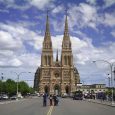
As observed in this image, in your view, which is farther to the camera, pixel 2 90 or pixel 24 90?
pixel 24 90

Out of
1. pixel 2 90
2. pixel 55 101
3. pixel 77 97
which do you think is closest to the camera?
pixel 55 101

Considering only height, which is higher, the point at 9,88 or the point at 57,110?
the point at 9,88

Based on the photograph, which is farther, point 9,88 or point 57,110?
point 9,88

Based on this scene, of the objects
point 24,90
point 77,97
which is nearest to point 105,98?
point 77,97

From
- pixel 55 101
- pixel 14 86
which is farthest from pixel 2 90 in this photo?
pixel 55 101

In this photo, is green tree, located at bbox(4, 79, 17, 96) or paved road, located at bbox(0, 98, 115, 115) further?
green tree, located at bbox(4, 79, 17, 96)

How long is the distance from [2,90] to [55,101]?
85477 mm

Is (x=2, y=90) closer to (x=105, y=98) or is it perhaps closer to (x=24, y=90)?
(x=24, y=90)

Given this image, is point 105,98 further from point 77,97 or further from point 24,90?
point 24,90

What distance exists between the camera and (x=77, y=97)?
110 m

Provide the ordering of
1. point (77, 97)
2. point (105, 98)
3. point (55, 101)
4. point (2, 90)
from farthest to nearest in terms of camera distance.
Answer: point (2, 90) < point (77, 97) < point (105, 98) < point (55, 101)

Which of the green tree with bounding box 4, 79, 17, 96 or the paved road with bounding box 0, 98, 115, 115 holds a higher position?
the green tree with bounding box 4, 79, 17, 96

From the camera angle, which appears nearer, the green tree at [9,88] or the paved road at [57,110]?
the paved road at [57,110]

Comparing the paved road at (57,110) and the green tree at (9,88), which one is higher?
the green tree at (9,88)
